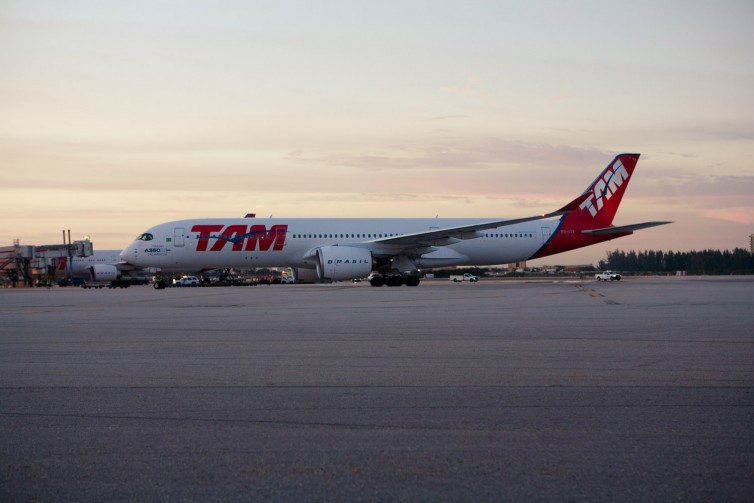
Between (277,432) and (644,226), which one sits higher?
(644,226)

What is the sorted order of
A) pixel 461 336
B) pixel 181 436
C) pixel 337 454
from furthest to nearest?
pixel 461 336 < pixel 181 436 < pixel 337 454

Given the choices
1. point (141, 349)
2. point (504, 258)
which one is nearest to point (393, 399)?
point (141, 349)

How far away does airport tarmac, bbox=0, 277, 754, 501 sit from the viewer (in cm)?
411

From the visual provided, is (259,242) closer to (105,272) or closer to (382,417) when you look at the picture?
(105,272)

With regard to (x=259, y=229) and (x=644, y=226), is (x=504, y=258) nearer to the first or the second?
(x=644, y=226)

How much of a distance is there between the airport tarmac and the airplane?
24.3 metres

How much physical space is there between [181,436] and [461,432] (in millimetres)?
1803

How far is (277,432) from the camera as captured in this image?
522cm

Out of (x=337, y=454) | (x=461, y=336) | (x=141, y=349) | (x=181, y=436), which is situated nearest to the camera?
(x=337, y=454)

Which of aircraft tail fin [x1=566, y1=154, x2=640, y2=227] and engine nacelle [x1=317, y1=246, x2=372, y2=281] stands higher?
aircraft tail fin [x1=566, y1=154, x2=640, y2=227]

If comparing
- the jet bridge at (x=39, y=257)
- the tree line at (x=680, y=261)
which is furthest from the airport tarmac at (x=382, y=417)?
the tree line at (x=680, y=261)

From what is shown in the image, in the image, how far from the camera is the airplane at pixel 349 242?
3581 cm

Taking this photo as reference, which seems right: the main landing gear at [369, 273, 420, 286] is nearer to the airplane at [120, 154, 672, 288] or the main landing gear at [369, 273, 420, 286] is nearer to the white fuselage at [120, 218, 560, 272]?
the airplane at [120, 154, 672, 288]

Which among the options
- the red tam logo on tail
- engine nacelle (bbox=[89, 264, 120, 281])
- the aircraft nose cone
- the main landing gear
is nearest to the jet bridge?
engine nacelle (bbox=[89, 264, 120, 281])
